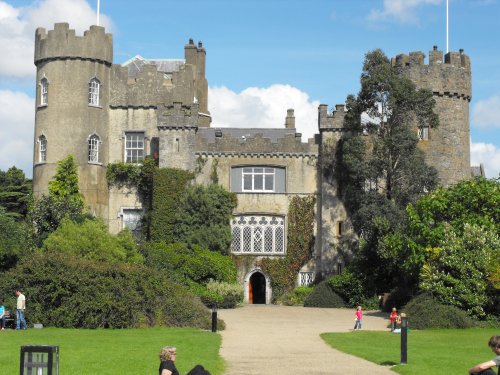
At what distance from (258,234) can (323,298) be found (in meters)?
6.07

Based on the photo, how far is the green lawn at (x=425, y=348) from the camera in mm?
20938

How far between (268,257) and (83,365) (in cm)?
2978

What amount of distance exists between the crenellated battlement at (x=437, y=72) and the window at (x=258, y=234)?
10640 mm

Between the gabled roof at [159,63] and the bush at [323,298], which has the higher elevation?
the gabled roof at [159,63]

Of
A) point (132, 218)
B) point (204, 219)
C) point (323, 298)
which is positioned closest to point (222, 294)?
point (323, 298)

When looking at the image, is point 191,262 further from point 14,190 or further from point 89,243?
point 14,190

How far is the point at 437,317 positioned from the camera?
111 feet

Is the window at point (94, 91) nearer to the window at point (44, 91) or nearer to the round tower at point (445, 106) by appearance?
the window at point (44, 91)

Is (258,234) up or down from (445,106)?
down

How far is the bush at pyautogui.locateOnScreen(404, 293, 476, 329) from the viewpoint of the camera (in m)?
33.5

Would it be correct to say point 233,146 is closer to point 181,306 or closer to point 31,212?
point 31,212

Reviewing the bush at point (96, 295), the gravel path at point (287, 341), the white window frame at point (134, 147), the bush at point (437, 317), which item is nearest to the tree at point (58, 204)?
the white window frame at point (134, 147)

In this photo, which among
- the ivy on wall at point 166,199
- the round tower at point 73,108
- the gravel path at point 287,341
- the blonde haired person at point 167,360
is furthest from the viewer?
the round tower at point 73,108

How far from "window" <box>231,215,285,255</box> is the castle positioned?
0.18 feet
